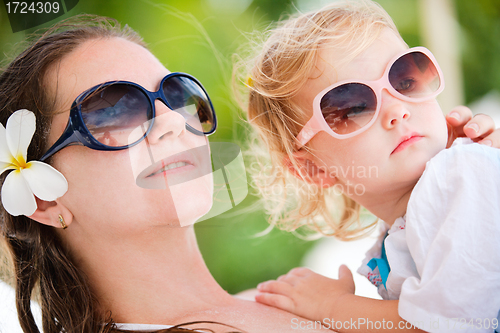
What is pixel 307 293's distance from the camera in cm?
114

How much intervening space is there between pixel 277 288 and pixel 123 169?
62 cm

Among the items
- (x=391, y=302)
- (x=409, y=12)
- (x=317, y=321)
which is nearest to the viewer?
(x=391, y=302)

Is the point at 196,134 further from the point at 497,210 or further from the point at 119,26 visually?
the point at 497,210

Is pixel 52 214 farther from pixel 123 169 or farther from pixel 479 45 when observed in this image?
pixel 479 45

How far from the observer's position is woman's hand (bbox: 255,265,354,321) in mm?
1059

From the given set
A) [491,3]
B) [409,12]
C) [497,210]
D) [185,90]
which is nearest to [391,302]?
[497,210]

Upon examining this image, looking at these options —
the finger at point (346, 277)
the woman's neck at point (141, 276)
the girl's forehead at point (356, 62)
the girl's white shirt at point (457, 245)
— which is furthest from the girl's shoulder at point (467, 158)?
the woman's neck at point (141, 276)

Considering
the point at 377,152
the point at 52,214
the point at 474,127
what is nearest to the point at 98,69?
the point at 52,214

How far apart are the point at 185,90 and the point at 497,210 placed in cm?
79

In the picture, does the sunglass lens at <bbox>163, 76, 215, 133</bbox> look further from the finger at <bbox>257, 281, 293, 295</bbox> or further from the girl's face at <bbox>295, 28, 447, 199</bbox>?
the finger at <bbox>257, 281, 293, 295</bbox>

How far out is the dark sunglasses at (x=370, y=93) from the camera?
99 cm

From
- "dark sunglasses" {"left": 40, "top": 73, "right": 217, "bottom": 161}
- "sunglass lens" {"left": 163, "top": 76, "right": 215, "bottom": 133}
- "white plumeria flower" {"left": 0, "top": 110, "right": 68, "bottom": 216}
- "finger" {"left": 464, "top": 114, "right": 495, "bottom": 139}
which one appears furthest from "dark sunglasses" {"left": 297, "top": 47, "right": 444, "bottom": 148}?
"white plumeria flower" {"left": 0, "top": 110, "right": 68, "bottom": 216}

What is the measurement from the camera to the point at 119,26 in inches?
46.3

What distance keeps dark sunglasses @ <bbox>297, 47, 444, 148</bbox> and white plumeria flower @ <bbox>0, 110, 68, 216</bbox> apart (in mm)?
685
